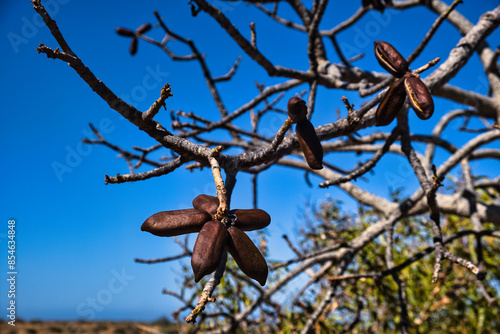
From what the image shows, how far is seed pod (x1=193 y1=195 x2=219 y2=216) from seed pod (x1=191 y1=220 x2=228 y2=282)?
0.07 m

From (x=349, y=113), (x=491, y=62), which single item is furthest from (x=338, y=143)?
(x=349, y=113)

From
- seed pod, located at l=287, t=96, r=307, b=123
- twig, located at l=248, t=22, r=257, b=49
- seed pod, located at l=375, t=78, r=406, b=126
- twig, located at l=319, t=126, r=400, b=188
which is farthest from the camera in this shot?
twig, located at l=248, t=22, r=257, b=49

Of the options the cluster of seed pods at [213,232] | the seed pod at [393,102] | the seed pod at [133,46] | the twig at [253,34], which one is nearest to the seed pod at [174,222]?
the cluster of seed pods at [213,232]

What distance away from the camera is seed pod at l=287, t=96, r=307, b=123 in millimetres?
671

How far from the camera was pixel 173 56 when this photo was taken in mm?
2461

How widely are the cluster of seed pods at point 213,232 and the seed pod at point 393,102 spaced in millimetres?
415

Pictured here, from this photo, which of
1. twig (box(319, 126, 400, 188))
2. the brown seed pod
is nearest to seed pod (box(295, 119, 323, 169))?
the brown seed pod

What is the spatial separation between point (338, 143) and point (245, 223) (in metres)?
1.78

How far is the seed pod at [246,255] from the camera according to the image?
0.59 metres

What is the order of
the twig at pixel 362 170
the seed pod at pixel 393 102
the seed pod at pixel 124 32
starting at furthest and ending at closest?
1. the seed pod at pixel 124 32
2. the twig at pixel 362 170
3. the seed pod at pixel 393 102

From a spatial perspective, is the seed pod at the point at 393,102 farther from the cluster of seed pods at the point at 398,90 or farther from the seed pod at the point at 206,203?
the seed pod at the point at 206,203

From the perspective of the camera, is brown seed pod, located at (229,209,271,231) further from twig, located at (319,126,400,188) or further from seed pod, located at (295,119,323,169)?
twig, located at (319,126,400,188)

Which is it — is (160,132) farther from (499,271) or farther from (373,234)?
(499,271)

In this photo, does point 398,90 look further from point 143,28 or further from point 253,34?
point 143,28
